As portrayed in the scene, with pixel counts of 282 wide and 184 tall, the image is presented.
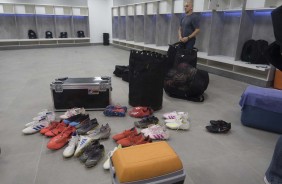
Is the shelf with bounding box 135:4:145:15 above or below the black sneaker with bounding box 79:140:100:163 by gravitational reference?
above

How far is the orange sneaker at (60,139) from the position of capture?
6.10ft

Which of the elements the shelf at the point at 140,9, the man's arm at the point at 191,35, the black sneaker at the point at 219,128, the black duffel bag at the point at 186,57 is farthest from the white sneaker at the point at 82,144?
the shelf at the point at 140,9

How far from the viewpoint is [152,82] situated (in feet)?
8.55

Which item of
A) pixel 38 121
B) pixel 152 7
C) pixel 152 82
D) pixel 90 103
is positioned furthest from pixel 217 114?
pixel 152 7

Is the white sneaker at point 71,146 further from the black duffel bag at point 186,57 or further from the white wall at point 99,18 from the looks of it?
the white wall at point 99,18

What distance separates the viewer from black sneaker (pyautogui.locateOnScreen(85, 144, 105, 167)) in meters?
1.64

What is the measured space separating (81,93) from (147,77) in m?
0.86

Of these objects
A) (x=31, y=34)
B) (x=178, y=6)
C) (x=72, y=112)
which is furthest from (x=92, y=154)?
(x=31, y=34)

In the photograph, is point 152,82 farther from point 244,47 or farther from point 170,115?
point 244,47

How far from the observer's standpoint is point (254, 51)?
4.06 meters

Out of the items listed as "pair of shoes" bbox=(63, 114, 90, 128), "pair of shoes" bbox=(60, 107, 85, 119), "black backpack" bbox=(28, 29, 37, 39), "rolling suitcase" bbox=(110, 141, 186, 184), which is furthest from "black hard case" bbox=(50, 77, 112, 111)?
"black backpack" bbox=(28, 29, 37, 39)

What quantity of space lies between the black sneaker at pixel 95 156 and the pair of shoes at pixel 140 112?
2.59ft

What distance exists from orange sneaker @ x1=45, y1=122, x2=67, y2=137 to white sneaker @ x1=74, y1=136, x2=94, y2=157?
37 cm

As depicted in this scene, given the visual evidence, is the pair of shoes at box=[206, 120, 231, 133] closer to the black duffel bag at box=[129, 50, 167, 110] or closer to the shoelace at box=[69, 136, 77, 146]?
the black duffel bag at box=[129, 50, 167, 110]
